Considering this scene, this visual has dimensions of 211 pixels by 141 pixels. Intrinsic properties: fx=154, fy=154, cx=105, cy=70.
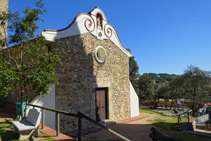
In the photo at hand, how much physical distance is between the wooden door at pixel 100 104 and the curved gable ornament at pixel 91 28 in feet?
10.1

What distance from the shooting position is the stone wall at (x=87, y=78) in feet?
22.3

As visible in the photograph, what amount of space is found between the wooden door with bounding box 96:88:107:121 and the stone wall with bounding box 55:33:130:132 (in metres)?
0.32

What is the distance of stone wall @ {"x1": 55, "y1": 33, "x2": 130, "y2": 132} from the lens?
6.80 meters

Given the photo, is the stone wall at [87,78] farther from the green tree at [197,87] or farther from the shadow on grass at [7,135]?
the green tree at [197,87]

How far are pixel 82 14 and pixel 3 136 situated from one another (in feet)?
20.5

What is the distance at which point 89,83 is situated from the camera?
792 centimetres

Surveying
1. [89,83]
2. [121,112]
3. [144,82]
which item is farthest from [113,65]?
[144,82]

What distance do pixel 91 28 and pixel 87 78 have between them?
2.76 m

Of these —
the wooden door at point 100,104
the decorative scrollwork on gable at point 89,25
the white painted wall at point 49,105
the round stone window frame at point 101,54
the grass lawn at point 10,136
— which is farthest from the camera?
the round stone window frame at point 101,54

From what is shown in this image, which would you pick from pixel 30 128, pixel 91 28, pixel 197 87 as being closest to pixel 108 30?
pixel 91 28

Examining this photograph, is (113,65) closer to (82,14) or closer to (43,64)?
(82,14)

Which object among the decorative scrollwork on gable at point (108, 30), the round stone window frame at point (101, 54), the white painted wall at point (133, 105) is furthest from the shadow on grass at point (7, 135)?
the white painted wall at point (133, 105)

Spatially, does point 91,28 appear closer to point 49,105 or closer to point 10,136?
point 49,105

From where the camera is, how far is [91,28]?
841cm
